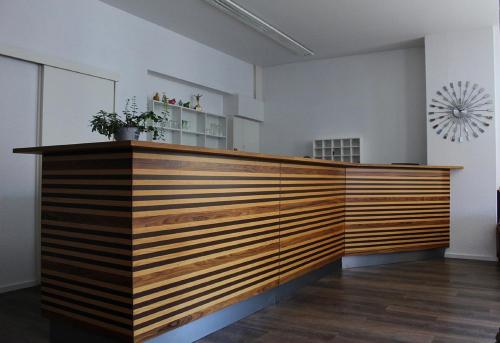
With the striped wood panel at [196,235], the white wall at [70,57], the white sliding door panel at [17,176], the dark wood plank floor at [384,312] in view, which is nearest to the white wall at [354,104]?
the white wall at [70,57]

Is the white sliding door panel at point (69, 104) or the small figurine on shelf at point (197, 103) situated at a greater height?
the small figurine on shelf at point (197, 103)

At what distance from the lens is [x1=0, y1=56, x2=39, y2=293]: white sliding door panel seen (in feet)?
14.3

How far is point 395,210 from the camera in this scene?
5570 mm

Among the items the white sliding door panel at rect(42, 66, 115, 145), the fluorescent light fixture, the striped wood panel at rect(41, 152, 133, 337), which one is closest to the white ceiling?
the fluorescent light fixture

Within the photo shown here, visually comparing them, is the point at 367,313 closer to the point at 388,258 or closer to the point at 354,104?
the point at 388,258

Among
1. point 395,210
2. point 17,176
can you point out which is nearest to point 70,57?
point 17,176

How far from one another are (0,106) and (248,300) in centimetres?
312

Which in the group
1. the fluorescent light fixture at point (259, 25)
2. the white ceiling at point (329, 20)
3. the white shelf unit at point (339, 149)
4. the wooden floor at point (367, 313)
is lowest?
the wooden floor at point (367, 313)

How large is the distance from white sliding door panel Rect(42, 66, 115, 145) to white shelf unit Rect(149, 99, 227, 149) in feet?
3.79

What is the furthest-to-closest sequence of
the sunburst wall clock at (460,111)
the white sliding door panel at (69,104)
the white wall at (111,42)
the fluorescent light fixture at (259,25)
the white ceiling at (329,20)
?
the sunburst wall clock at (460,111)
the white ceiling at (329,20)
the fluorescent light fixture at (259,25)
the white sliding door panel at (69,104)
the white wall at (111,42)

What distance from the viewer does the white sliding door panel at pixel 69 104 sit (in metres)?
4.73

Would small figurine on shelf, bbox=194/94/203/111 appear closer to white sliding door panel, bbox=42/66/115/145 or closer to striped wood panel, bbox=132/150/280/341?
white sliding door panel, bbox=42/66/115/145

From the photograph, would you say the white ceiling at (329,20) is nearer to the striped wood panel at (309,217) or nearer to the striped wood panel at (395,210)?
the striped wood panel at (395,210)

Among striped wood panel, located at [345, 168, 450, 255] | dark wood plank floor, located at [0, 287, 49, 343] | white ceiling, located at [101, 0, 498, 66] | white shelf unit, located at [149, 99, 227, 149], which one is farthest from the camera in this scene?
white shelf unit, located at [149, 99, 227, 149]
